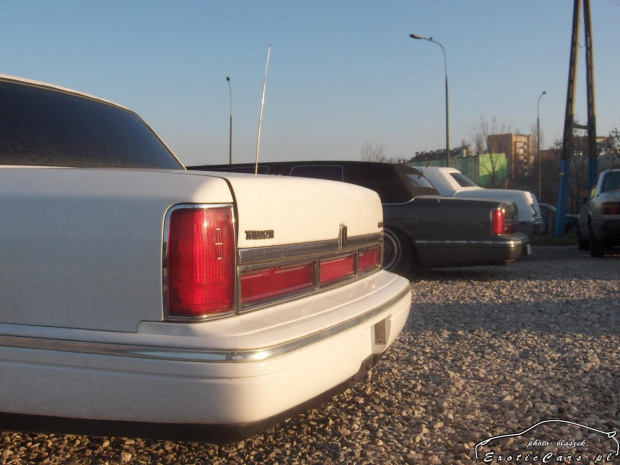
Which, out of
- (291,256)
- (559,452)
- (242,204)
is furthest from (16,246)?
(559,452)

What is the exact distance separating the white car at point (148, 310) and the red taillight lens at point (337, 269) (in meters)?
0.40

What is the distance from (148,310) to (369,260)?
1494mm

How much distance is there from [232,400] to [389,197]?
5.52 meters

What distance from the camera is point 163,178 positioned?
2.04 m

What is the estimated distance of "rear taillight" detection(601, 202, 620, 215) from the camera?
9665 millimetres

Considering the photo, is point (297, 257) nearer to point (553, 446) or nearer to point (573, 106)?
point (553, 446)

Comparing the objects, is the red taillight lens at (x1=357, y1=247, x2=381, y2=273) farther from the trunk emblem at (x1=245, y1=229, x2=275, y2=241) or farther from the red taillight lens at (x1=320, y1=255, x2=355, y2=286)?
the trunk emblem at (x1=245, y1=229, x2=275, y2=241)

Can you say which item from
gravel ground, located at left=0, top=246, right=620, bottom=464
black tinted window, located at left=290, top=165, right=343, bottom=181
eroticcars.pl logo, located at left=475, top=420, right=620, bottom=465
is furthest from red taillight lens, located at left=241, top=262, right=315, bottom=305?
black tinted window, located at left=290, top=165, right=343, bottom=181

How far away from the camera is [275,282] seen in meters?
2.23

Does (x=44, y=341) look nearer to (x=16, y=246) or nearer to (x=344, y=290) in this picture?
(x=16, y=246)

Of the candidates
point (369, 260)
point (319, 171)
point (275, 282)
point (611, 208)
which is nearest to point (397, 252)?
point (319, 171)

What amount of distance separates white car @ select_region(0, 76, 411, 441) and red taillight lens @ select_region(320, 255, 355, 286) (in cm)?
40

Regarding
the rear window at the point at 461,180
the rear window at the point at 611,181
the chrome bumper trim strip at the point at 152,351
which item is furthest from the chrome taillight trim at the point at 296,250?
the rear window at the point at 461,180

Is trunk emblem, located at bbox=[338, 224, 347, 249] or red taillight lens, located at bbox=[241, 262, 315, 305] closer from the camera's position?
red taillight lens, located at bbox=[241, 262, 315, 305]
